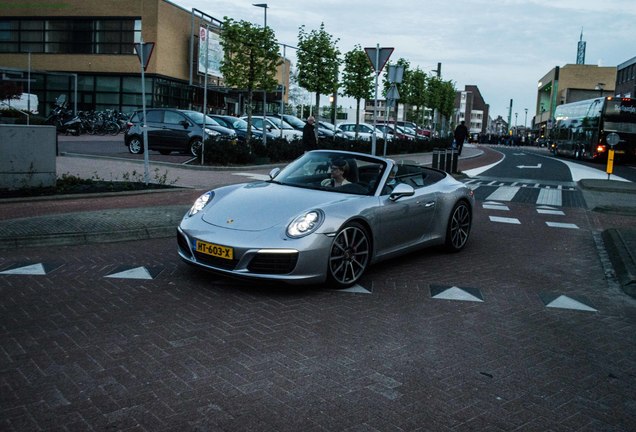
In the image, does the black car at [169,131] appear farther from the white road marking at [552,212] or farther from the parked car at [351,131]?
the parked car at [351,131]

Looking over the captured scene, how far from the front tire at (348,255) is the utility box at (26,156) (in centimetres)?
699

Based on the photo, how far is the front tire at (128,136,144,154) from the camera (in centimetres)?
2112

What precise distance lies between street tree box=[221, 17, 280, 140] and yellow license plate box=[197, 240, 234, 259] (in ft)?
51.2

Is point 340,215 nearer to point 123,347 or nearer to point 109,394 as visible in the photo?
point 123,347

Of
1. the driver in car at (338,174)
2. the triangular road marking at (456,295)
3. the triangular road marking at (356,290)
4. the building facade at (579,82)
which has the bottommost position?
the triangular road marking at (356,290)

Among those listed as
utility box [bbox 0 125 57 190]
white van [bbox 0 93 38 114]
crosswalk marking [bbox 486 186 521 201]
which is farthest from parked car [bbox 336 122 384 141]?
utility box [bbox 0 125 57 190]

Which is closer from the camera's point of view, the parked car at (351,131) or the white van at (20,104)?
the parked car at (351,131)

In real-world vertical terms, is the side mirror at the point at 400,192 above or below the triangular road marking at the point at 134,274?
above

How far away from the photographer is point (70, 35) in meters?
44.2

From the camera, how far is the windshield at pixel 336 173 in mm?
6738

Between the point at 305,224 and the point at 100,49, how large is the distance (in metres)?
42.4

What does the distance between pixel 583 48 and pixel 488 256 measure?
18791cm

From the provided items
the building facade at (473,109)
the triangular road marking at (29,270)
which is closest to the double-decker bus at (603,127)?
the triangular road marking at (29,270)

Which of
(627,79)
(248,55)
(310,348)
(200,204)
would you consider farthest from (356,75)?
(627,79)
